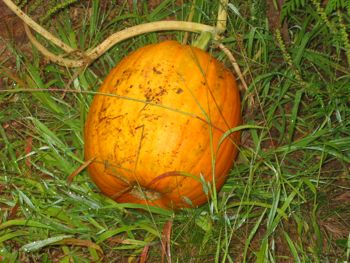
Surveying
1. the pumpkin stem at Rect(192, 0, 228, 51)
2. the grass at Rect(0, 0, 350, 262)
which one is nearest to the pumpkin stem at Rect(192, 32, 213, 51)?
the pumpkin stem at Rect(192, 0, 228, 51)

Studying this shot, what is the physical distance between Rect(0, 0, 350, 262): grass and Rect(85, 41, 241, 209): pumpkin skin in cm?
14

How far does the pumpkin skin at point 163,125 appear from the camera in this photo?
2.24 m

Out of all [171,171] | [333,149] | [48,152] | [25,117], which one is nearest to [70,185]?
[48,152]

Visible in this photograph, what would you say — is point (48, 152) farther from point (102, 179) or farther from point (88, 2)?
point (88, 2)

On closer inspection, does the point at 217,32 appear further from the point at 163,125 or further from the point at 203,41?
the point at 163,125

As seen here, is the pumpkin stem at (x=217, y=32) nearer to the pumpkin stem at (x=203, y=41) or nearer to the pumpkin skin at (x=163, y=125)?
the pumpkin stem at (x=203, y=41)

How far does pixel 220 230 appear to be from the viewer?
238cm

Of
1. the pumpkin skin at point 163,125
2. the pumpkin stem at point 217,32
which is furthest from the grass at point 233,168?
the pumpkin skin at point 163,125

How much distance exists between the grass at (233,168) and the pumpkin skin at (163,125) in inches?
5.7

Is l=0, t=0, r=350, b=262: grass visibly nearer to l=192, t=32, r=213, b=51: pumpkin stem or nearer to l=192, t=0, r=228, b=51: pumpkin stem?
l=192, t=0, r=228, b=51: pumpkin stem

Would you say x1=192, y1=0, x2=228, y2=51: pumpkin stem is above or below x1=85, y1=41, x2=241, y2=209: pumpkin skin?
above

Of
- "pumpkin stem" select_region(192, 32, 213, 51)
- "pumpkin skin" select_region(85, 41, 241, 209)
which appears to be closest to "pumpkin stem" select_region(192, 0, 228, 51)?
"pumpkin stem" select_region(192, 32, 213, 51)

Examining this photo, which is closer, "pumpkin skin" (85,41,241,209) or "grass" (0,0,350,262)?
"pumpkin skin" (85,41,241,209)

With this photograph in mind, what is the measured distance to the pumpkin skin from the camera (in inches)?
88.0
